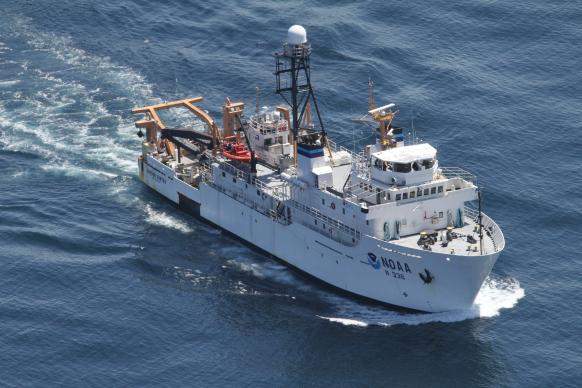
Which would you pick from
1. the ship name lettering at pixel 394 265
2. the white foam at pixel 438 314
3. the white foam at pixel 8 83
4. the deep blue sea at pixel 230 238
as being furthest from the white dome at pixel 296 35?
the white foam at pixel 8 83

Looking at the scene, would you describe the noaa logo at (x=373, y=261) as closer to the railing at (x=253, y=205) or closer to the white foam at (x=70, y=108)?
the railing at (x=253, y=205)

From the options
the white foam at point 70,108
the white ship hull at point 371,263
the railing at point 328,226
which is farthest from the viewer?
the white foam at point 70,108

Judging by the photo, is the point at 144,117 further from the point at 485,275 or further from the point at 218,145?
the point at 485,275

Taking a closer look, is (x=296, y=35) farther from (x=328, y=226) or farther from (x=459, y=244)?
(x=459, y=244)

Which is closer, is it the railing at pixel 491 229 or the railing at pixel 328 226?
the railing at pixel 491 229

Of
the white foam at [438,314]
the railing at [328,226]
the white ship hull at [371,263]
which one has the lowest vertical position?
the white foam at [438,314]

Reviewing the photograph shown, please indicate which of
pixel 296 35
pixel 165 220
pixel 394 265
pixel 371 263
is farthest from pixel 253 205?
pixel 394 265

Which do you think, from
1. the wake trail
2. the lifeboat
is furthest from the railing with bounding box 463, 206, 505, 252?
the wake trail

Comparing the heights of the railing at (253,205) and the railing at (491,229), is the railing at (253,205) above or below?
below
